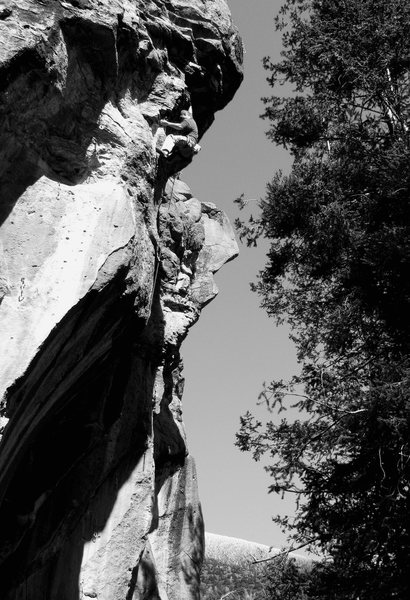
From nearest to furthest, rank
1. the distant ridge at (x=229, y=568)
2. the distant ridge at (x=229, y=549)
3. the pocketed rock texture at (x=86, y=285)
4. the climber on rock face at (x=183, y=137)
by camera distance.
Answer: the pocketed rock texture at (x=86, y=285) < the climber on rock face at (x=183, y=137) < the distant ridge at (x=229, y=568) < the distant ridge at (x=229, y=549)

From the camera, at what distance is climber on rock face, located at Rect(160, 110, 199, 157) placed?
30.0 ft

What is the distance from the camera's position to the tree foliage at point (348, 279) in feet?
27.3

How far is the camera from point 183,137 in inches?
372

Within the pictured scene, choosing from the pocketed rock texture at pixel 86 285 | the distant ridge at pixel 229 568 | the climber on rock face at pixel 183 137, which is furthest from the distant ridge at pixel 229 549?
the climber on rock face at pixel 183 137

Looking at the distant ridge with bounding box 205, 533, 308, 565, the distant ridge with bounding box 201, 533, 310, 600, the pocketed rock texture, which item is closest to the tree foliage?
the pocketed rock texture

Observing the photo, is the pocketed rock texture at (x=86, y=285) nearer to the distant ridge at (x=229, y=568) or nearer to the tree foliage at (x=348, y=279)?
the tree foliage at (x=348, y=279)

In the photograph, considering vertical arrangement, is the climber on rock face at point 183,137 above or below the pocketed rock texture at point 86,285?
above

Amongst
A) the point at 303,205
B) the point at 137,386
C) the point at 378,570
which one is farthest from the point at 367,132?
the point at 378,570

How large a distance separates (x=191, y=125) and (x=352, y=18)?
171 inches

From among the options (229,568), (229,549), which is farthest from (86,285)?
(229,549)

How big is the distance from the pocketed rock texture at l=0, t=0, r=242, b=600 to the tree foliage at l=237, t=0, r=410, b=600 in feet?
6.78

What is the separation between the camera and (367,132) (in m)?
11.3

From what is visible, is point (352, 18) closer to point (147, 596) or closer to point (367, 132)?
point (367, 132)

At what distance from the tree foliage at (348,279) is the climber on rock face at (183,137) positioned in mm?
2319
